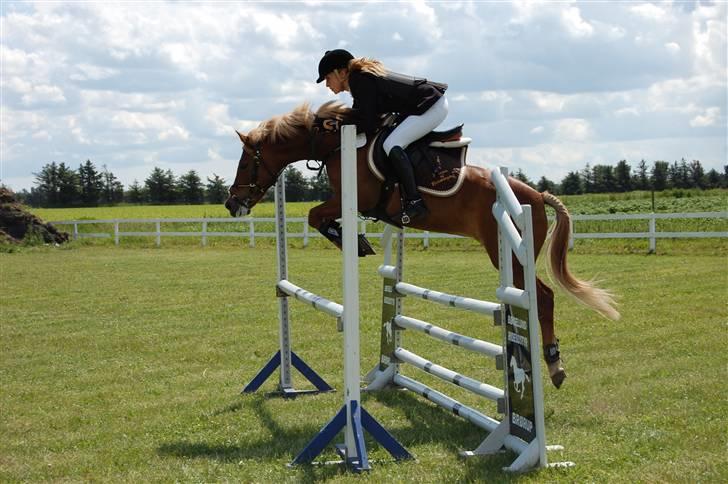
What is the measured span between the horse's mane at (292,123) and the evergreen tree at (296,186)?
1098 inches

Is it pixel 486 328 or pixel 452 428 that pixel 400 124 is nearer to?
pixel 452 428

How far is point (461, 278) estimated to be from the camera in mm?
14352

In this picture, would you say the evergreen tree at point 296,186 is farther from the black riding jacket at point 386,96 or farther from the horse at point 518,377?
the horse at point 518,377

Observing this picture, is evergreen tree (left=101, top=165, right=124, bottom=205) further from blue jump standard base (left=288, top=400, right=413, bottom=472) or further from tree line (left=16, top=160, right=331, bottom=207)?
blue jump standard base (left=288, top=400, right=413, bottom=472)

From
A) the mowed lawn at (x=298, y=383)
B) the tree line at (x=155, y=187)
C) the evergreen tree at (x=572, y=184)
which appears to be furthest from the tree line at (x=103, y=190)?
the mowed lawn at (x=298, y=383)

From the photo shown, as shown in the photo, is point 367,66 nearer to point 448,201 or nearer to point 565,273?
point 448,201

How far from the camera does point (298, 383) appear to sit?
275 inches

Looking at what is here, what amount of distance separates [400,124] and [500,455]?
8.01 feet

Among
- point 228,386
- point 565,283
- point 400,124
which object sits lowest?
point 228,386

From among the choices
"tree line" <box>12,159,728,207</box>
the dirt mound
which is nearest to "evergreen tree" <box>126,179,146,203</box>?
"tree line" <box>12,159,728,207</box>

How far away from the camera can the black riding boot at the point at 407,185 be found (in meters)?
5.55

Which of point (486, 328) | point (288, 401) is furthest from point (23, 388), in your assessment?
point (486, 328)

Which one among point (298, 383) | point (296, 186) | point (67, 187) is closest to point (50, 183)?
point (67, 187)

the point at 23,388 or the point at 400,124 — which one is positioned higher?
the point at 400,124
